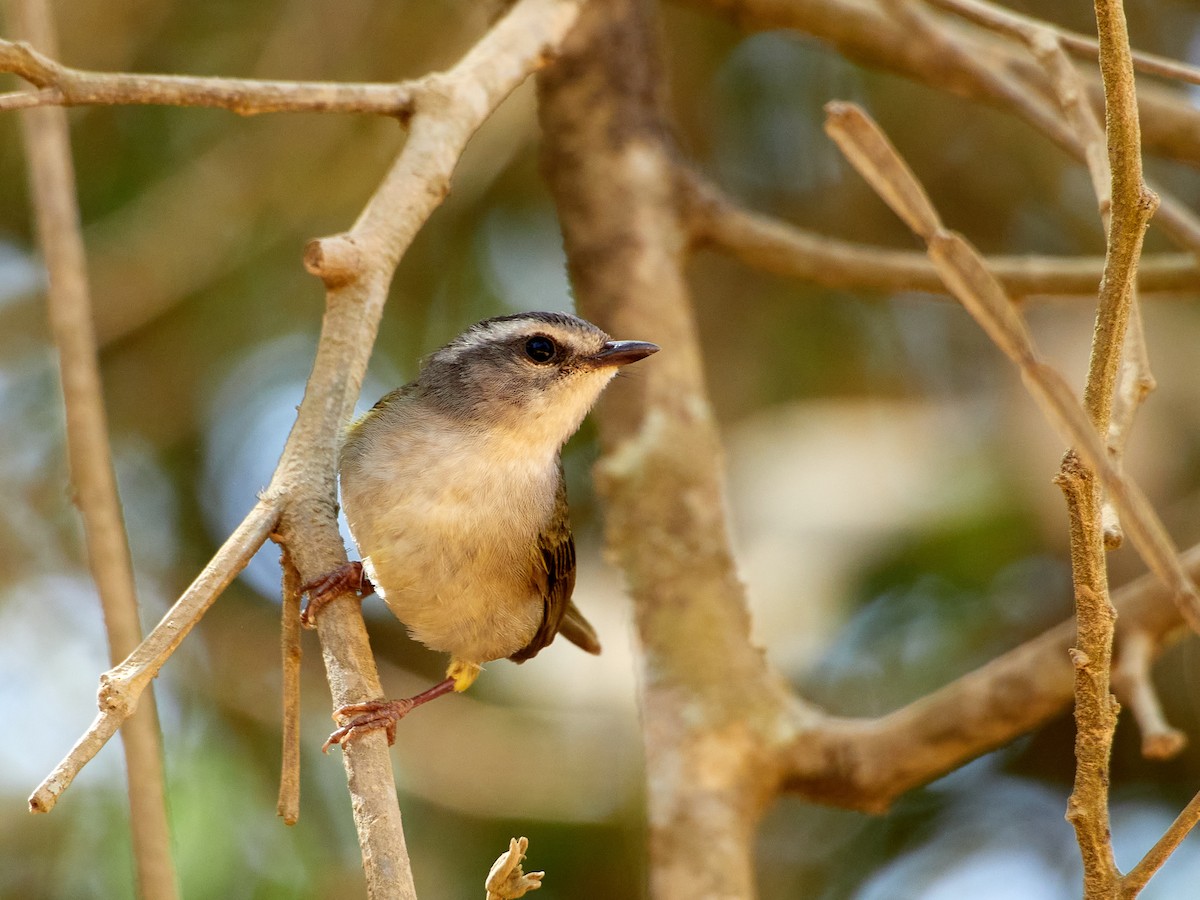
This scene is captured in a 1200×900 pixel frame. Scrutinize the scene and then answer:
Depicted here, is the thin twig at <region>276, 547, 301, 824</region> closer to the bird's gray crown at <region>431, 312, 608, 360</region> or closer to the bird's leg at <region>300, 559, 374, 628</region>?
the bird's leg at <region>300, 559, 374, 628</region>

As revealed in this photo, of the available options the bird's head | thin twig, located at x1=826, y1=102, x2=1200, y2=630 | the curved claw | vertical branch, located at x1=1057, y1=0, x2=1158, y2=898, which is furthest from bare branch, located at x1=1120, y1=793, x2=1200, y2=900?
the bird's head

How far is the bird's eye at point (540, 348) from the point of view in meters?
4.12

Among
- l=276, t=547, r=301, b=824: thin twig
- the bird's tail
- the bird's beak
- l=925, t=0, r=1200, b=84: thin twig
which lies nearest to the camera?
l=276, t=547, r=301, b=824: thin twig

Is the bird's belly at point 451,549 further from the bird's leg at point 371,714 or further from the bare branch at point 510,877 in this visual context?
the bare branch at point 510,877

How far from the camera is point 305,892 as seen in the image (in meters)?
5.22

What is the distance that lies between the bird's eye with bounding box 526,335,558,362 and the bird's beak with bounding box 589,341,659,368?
0.13 metres

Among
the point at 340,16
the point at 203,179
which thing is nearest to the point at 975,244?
the point at 340,16

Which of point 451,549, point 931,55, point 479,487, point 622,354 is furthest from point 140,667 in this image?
point 931,55

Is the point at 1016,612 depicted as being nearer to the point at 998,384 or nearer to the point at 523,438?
the point at 998,384

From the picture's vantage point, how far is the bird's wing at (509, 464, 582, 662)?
3930mm

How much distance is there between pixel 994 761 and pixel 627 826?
6.08 ft

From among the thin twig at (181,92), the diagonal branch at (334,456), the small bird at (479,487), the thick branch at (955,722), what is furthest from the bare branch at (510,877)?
the thick branch at (955,722)

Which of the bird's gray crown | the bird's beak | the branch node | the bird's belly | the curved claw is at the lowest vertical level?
the curved claw

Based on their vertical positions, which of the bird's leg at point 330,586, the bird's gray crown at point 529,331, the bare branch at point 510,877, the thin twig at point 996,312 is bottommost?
the bare branch at point 510,877
